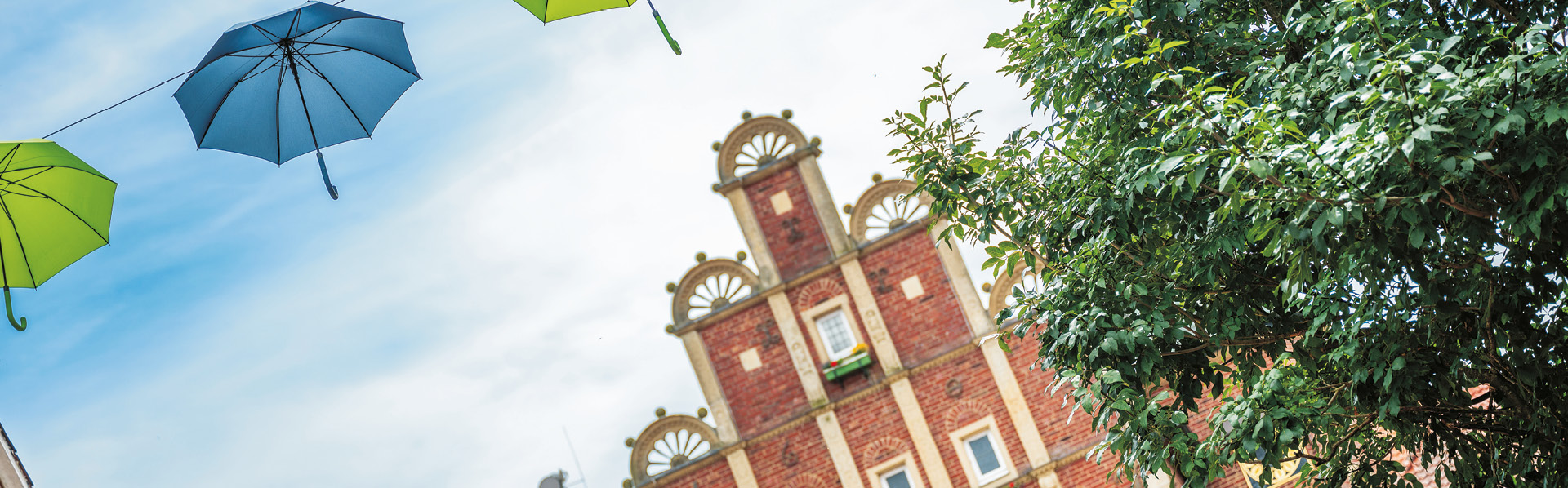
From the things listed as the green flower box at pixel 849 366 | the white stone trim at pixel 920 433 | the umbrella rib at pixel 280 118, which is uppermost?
the umbrella rib at pixel 280 118

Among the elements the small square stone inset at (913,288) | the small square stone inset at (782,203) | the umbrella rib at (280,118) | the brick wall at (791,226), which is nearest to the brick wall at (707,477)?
the brick wall at (791,226)

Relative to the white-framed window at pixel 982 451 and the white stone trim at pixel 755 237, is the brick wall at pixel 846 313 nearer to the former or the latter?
the white stone trim at pixel 755 237

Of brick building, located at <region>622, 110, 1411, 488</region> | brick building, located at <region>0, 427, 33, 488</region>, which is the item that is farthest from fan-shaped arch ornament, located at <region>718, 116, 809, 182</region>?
brick building, located at <region>0, 427, 33, 488</region>

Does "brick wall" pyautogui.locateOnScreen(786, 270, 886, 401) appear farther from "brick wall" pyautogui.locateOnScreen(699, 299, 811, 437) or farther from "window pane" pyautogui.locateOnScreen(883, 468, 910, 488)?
"window pane" pyautogui.locateOnScreen(883, 468, 910, 488)

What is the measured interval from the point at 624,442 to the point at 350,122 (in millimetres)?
10043

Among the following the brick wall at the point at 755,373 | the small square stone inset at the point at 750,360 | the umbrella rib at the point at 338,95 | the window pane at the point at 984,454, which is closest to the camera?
the umbrella rib at the point at 338,95

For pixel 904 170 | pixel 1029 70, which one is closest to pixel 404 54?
pixel 904 170

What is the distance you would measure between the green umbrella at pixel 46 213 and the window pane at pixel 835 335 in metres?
10.6

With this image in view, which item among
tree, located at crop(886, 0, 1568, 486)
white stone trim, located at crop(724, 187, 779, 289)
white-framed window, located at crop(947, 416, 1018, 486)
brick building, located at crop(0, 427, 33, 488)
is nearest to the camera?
tree, located at crop(886, 0, 1568, 486)

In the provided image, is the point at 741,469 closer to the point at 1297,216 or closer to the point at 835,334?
the point at 835,334

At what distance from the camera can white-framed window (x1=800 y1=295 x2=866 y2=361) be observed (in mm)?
15414

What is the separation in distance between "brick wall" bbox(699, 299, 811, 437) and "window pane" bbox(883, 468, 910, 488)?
1452 millimetres

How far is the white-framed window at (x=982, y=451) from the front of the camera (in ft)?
48.3

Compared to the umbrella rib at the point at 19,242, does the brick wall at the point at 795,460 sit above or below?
below
